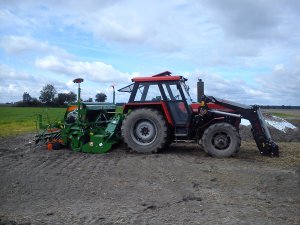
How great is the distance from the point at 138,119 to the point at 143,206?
5.65 m

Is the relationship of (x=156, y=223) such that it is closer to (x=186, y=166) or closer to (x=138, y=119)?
(x=186, y=166)

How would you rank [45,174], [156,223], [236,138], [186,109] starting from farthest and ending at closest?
[186,109]
[236,138]
[45,174]
[156,223]

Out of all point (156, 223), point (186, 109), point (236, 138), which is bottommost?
point (156, 223)

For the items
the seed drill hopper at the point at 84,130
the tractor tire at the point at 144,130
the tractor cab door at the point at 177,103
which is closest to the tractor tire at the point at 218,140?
the tractor cab door at the point at 177,103

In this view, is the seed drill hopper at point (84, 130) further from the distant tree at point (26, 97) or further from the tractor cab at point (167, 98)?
the distant tree at point (26, 97)

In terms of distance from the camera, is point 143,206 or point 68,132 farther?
point 68,132

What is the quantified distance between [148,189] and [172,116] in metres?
4.58

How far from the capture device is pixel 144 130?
11.8m

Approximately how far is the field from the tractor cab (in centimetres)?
112

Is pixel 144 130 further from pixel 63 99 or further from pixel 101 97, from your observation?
pixel 63 99

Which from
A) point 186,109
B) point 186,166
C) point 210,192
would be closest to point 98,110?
point 186,109

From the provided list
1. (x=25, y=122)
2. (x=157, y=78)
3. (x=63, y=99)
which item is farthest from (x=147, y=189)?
(x=25, y=122)

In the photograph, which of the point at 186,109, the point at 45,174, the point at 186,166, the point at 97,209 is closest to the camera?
the point at 97,209

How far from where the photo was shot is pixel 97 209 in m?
6.16
